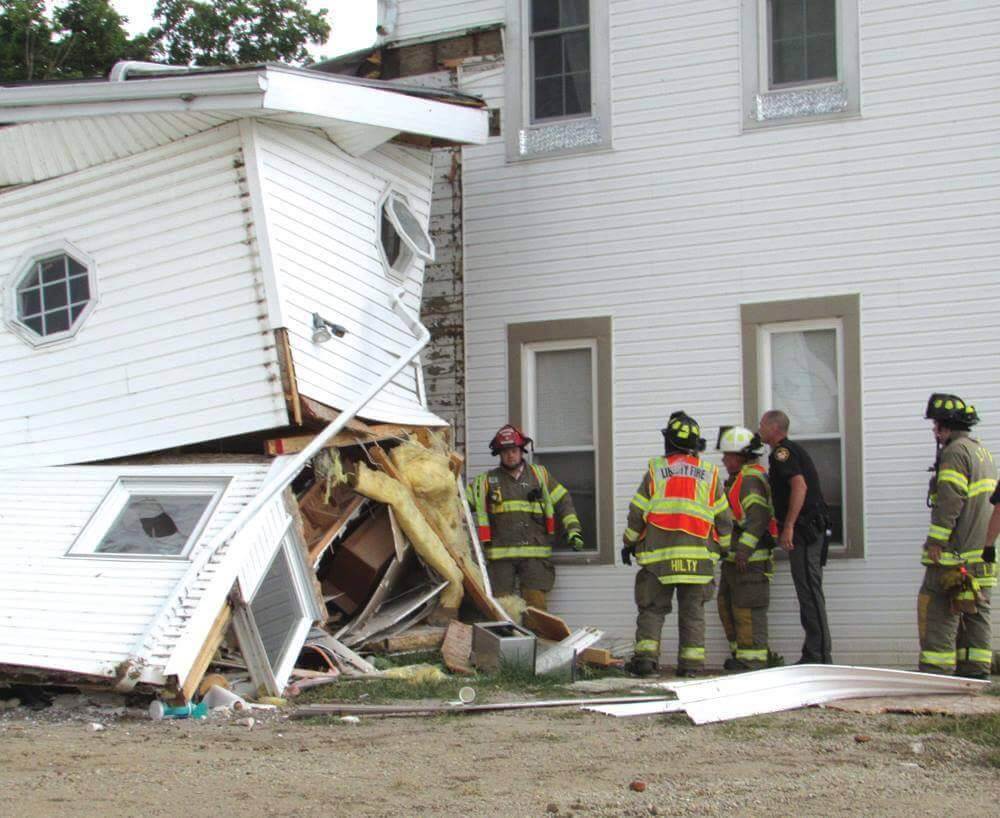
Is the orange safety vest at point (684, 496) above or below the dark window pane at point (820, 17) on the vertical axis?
below

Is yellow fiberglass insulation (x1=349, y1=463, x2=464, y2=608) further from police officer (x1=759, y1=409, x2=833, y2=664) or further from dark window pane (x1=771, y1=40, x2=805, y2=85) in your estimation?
dark window pane (x1=771, y1=40, x2=805, y2=85)

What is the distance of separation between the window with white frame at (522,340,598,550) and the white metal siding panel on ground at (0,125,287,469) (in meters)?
3.25

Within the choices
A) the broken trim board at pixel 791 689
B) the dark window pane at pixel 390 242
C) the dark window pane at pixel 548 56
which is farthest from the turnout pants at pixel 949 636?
the dark window pane at pixel 548 56

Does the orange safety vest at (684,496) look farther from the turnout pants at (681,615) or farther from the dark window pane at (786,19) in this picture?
the dark window pane at (786,19)

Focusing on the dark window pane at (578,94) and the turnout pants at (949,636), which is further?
the dark window pane at (578,94)

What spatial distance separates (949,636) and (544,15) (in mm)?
6685

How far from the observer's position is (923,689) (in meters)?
9.86

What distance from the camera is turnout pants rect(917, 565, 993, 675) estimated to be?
36.3 feet

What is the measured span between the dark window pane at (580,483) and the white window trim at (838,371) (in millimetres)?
1679

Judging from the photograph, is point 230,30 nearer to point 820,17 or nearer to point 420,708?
point 820,17

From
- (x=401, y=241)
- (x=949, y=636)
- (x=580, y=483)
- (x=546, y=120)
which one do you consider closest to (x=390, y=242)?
(x=401, y=241)

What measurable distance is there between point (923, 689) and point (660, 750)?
2.97 metres

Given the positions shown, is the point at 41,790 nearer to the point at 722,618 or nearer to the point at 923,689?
the point at 923,689

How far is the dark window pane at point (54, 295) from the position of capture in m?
12.1
